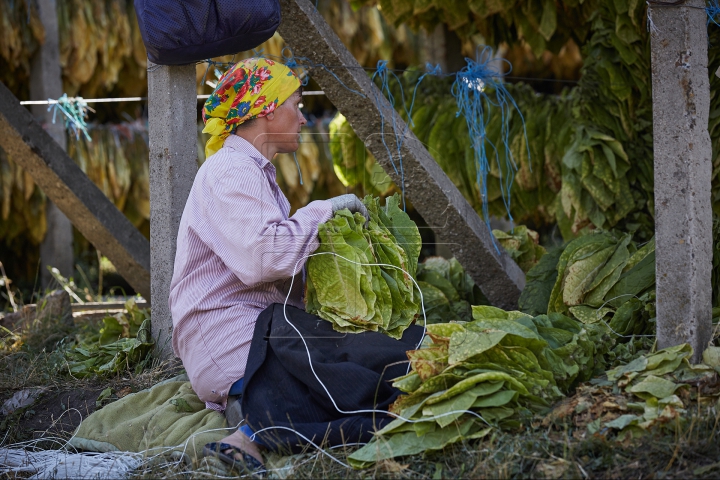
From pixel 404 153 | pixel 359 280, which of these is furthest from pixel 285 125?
pixel 404 153

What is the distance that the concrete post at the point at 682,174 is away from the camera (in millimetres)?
2236

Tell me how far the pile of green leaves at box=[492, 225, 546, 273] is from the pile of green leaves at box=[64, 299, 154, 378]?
1656 mm

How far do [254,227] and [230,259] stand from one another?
15 cm

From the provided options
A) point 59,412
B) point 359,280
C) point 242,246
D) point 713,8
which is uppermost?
point 713,8

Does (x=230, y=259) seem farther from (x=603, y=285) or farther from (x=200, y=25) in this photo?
(x=603, y=285)

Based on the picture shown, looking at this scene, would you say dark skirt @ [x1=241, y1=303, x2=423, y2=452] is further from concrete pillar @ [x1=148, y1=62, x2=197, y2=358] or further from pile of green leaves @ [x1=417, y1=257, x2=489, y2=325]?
pile of green leaves @ [x1=417, y1=257, x2=489, y2=325]

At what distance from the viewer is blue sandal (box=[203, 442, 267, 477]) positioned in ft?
6.86

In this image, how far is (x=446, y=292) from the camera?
3.65 meters

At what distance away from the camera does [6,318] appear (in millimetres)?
4125

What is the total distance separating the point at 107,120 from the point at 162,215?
364cm

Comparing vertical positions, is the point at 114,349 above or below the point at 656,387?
below

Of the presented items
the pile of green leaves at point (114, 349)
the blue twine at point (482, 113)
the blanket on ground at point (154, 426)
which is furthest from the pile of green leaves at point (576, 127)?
the blanket on ground at point (154, 426)

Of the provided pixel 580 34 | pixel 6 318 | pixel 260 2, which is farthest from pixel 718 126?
pixel 6 318

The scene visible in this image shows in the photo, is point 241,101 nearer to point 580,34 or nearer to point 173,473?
point 173,473
